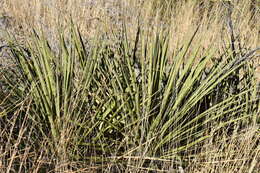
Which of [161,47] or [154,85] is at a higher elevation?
[161,47]

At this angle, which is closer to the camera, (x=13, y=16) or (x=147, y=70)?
(x=147, y=70)

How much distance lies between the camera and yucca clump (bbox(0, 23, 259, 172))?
6.81ft

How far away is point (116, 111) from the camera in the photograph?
86.7 inches

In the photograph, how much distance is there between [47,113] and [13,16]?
9.71 feet

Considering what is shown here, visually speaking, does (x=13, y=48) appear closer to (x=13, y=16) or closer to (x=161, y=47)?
(x=161, y=47)

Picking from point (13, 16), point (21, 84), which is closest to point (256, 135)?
point (21, 84)

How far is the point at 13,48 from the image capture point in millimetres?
2250

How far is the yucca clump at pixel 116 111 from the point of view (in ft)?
6.81

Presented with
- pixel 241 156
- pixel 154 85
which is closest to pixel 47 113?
pixel 154 85

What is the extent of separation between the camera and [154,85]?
7.53ft

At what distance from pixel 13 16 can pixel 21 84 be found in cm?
282

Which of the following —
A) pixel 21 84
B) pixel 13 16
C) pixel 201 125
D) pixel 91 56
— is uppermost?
pixel 13 16

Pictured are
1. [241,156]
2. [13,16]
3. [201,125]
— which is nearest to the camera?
[241,156]

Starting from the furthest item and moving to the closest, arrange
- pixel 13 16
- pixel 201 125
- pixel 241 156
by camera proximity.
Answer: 1. pixel 13 16
2. pixel 201 125
3. pixel 241 156
